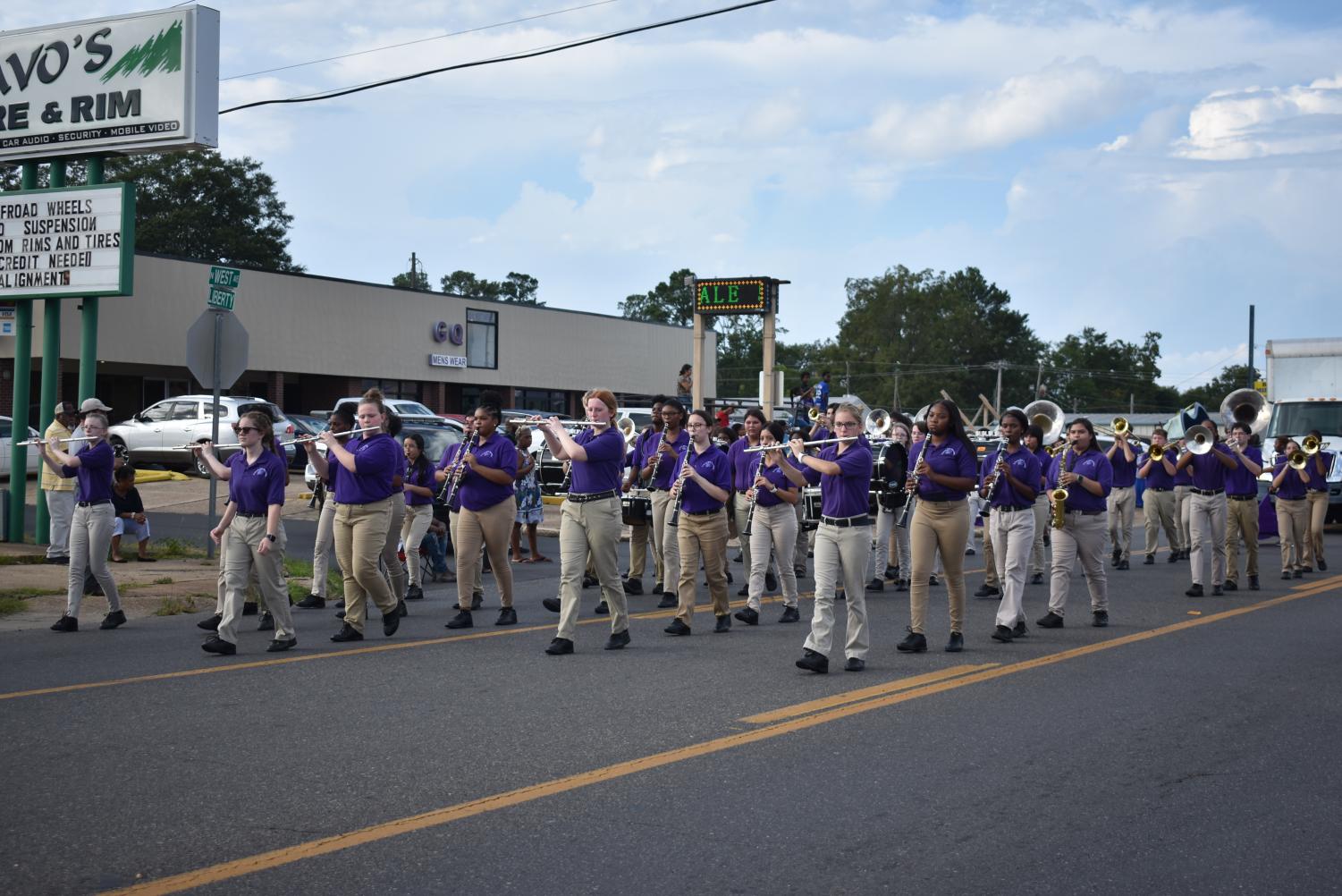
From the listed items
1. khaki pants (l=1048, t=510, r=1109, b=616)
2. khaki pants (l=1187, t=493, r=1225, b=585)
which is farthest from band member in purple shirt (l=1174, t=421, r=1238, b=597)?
khaki pants (l=1048, t=510, r=1109, b=616)

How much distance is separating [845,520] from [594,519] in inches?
77.9

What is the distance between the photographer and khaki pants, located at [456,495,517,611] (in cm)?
1182

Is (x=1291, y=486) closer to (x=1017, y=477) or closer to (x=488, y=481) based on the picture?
(x=1017, y=477)

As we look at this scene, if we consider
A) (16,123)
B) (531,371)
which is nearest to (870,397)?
(531,371)

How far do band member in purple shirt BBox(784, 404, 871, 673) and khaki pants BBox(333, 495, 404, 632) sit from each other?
3398 millimetres

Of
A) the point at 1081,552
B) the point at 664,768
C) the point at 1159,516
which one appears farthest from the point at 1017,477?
the point at 1159,516

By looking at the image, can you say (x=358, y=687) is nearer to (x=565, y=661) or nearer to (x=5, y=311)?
(x=565, y=661)

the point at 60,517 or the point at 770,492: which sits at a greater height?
the point at 770,492

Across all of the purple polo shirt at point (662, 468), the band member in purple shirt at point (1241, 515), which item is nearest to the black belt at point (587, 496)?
the purple polo shirt at point (662, 468)

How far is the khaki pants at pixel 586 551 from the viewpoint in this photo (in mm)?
10438

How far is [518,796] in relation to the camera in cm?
618

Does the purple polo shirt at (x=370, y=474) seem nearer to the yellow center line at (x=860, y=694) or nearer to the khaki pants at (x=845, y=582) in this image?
the khaki pants at (x=845, y=582)

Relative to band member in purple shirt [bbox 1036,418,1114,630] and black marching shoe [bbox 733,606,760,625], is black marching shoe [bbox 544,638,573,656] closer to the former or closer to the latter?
black marching shoe [bbox 733,606,760,625]

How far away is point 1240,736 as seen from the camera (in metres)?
7.64
